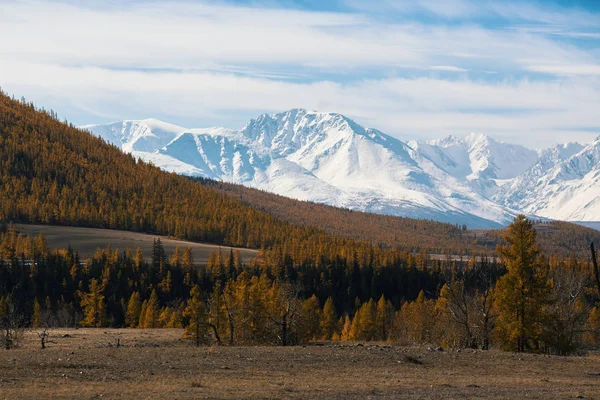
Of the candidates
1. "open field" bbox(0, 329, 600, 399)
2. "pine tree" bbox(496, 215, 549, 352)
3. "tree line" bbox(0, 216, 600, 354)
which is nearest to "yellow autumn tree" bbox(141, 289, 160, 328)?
"tree line" bbox(0, 216, 600, 354)

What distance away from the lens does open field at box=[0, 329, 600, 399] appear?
3766 cm

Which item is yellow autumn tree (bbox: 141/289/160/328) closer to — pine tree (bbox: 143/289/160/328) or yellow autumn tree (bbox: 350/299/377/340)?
pine tree (bbox: 143/289/160/328)

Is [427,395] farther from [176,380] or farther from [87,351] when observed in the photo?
[87,351]

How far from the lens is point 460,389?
40.5m

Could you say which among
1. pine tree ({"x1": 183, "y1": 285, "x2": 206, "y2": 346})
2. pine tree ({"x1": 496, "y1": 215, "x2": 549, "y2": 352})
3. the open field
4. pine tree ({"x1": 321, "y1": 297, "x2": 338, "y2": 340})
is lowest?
pine tree ({"x1": 321, "y1": 297, "x2": 338, "y2": 340})

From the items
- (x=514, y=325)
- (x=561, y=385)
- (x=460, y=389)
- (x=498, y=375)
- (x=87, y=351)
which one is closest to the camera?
(x=460, y=389)

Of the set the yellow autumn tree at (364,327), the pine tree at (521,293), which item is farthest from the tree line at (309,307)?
the yellow autumn tree at (364,327)

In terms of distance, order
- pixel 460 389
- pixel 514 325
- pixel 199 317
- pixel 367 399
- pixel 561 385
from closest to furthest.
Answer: pixel 367 399 → pixel 460 389 → pixel 561 385 → pixel 514 325 → pixel 199 317

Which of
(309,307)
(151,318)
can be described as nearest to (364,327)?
(309,307)

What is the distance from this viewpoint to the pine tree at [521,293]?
62.9 m

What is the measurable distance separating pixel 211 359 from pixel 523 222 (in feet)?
98.6

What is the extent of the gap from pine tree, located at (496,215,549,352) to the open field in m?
6.66

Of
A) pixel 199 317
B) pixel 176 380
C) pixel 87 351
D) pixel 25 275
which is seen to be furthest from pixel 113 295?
pixel 176 380

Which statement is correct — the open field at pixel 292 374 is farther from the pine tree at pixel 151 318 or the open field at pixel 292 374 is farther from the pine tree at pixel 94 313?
the pine tree at pixel 94 313
